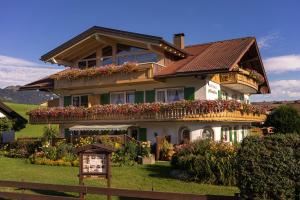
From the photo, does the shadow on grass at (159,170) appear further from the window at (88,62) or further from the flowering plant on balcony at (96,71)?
the window at (88,62)

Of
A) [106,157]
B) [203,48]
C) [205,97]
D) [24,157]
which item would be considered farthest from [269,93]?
[106,157]

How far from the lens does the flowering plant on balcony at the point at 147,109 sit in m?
26.6

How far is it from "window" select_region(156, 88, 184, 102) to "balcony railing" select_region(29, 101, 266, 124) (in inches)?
92.7

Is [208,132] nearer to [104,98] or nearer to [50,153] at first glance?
[104,98]

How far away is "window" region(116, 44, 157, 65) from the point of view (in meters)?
31.6

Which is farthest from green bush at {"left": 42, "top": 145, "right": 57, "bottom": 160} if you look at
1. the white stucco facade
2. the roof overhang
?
the roof overhang

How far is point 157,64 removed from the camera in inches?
1178

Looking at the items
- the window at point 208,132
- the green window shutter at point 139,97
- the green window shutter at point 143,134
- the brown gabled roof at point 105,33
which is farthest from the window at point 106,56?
the window at point 208,132

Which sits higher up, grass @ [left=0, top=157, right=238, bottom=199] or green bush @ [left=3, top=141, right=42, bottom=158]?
green bush @ [left=3, top=141, right=42, bottom=158]

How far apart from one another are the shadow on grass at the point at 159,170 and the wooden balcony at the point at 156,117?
5512 mm

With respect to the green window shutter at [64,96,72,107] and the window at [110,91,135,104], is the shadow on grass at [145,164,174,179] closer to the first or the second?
the window at [110,91,135,104]

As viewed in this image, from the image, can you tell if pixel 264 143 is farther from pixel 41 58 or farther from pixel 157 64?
pixel 41 58

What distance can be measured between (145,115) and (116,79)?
3884 millimetres

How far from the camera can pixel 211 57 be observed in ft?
102
